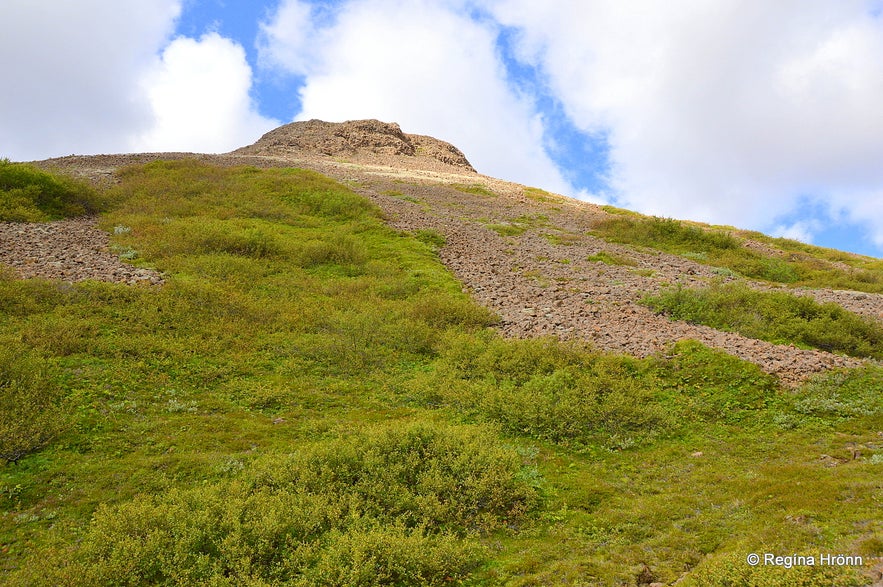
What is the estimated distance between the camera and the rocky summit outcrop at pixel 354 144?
5141 cm

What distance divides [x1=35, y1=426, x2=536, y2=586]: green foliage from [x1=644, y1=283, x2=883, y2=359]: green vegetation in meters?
9.68

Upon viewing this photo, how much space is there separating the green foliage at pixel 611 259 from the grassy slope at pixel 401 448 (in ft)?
30.3

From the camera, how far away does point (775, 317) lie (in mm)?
15438

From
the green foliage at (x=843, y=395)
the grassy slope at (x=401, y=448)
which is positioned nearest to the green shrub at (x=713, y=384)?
the grassy slope at (x=401, y=448)

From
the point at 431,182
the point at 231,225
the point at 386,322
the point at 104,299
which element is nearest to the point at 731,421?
the point at 386,322

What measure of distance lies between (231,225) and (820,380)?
21.4 meters

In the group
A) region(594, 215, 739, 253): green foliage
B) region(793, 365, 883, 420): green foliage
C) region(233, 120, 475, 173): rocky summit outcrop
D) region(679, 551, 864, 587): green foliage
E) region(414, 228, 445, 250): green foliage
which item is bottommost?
region(679, 551, 864, 587): green foliage

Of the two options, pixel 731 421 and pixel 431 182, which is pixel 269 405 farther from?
pixel 431 182

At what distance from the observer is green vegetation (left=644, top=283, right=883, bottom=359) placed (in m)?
14.5

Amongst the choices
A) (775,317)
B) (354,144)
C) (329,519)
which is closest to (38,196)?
(329,519)

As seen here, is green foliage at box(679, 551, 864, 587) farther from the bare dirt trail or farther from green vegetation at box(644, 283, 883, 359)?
green vegetation at box(644, 283, 883, 359)

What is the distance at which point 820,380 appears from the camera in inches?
448

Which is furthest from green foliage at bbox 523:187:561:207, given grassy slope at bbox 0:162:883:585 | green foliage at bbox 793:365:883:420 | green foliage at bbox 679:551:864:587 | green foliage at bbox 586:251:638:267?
green foliage at bbox 679:551:864:587

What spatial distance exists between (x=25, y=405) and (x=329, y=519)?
623 centimetres
